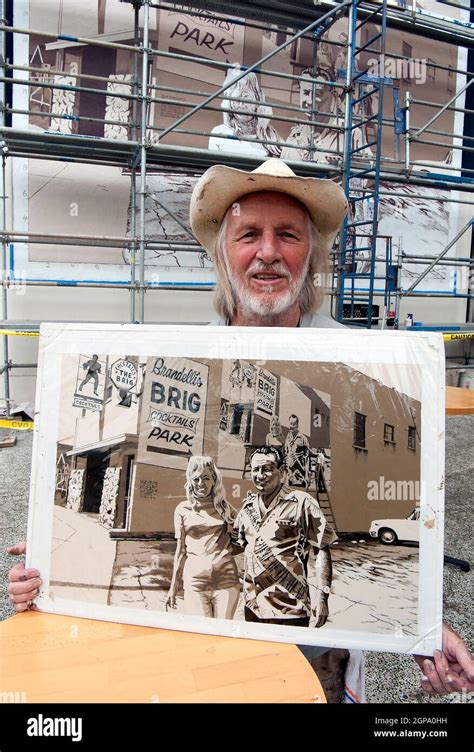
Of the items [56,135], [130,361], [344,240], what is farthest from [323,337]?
[344,240]

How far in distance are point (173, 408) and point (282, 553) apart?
11.0 inches

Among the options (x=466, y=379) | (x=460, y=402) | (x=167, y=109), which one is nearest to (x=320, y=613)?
(x=460, y=402)

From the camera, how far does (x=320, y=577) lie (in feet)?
2.34

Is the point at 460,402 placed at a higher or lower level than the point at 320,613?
higher

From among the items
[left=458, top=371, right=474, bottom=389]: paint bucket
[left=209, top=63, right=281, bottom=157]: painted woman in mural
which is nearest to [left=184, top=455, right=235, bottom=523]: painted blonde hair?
[left=209, top=63, right=281, bottom=157]: painted woman in mural

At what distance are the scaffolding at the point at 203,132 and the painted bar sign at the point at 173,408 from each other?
9.48 ft

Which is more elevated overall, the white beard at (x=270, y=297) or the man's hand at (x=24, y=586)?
the white beard at (x=270, y=297)

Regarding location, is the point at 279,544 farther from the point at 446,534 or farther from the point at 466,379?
the point at 466,379

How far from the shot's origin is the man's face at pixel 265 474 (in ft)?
2.37

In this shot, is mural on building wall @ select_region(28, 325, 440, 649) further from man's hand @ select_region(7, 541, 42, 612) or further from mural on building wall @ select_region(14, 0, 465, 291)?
mural on building wall @ select_region(14, 0, 465, 291)

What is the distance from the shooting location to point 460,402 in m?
2.41

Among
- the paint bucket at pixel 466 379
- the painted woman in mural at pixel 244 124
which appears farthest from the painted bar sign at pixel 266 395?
the paint bucket at pixel 466 379

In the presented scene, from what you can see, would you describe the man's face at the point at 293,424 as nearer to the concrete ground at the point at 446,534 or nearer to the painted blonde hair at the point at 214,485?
the painted blonde hair at the point at 214,485
